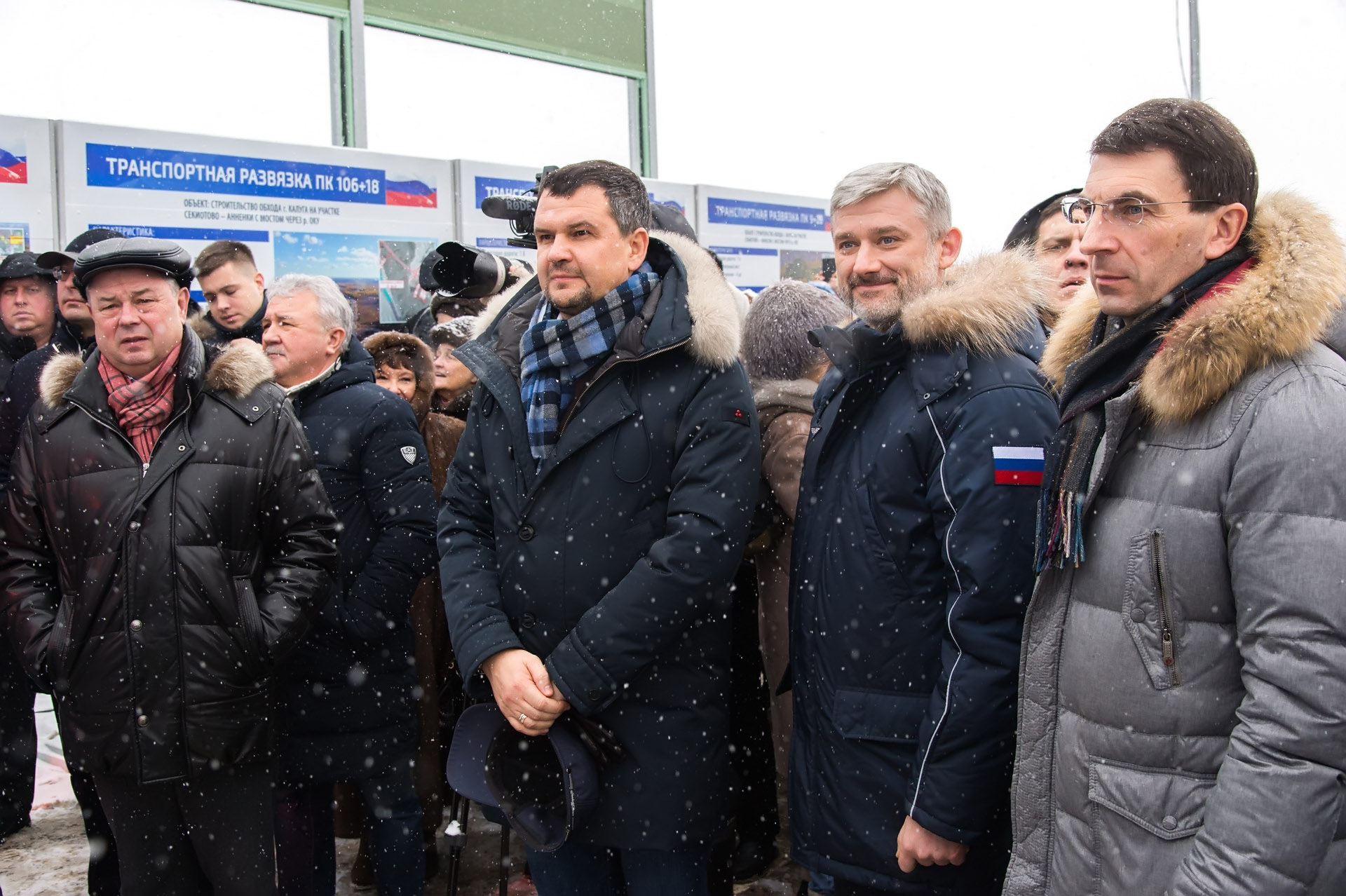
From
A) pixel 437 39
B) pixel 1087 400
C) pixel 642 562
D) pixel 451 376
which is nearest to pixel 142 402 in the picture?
pixel 642 562

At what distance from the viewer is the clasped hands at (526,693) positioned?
2.19 m

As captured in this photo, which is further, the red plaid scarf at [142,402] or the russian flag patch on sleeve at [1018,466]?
the red plaid scarf at [142,402]

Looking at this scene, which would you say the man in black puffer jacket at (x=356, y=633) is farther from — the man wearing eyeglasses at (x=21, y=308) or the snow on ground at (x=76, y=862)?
the man wearing eyeglasses at (x=21, y=308)

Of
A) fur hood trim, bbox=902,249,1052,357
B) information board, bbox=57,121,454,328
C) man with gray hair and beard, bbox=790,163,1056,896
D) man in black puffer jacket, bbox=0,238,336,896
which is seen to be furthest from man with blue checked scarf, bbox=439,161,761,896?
information board, bbox=57,121,454,328

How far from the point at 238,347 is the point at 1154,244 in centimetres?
233

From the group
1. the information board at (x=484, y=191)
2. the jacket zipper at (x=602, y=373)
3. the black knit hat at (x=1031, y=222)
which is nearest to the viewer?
the jacket zipper at (x=602, y=373)

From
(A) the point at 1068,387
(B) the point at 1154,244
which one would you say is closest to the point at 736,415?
Answer: (A) the point at 1068,387

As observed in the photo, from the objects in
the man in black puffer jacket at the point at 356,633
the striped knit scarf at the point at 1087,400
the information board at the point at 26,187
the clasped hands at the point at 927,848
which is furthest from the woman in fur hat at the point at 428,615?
the information board at the point at 26,187

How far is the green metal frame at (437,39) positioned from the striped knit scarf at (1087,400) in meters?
7.27

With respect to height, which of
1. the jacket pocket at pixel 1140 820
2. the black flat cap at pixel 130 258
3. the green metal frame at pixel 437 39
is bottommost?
the jacket pocket at pixel 1140 820

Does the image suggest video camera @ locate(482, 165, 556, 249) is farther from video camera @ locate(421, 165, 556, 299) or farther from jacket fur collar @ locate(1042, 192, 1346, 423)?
jacket fur collar @ locate(1042, 192, 1346, 423)

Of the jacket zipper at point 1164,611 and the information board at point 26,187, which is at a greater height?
the information board at point 26,187

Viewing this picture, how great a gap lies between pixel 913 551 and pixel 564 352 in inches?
36.3

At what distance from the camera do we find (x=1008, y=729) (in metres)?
1.86
